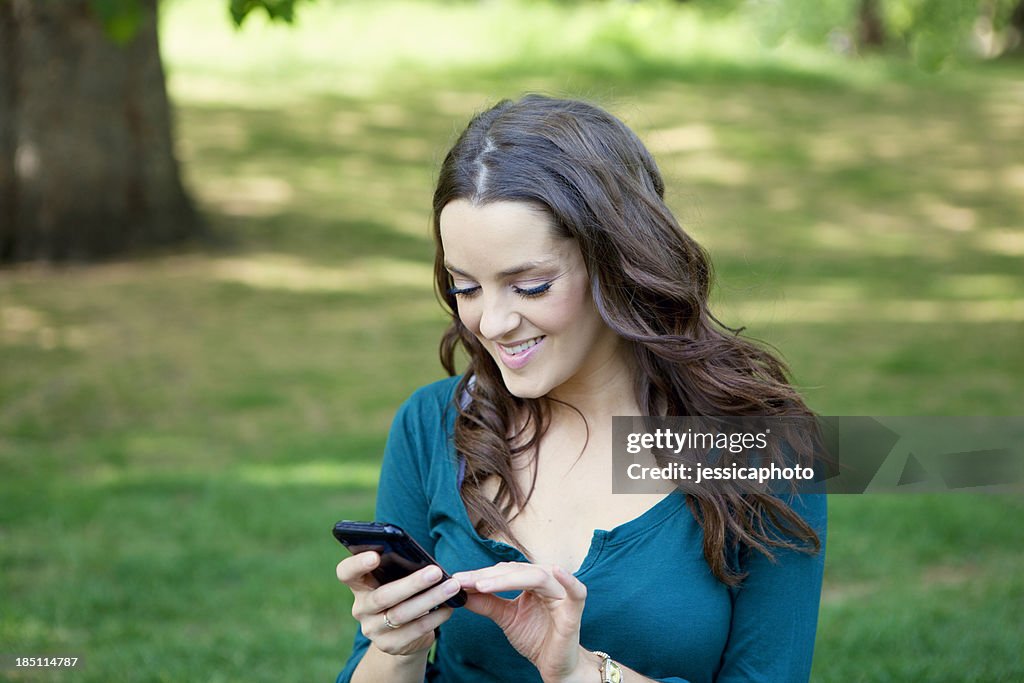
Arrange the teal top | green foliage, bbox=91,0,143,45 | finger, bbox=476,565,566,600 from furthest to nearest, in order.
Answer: green foliage, bbox=91,0,143,45 < the teal top < finger, bbox=476,565,566,600

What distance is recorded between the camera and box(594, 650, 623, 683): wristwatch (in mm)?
2139

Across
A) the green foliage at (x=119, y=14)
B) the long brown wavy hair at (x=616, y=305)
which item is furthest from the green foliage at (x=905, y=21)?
the long brown wavy hair at (x=616, y=305)

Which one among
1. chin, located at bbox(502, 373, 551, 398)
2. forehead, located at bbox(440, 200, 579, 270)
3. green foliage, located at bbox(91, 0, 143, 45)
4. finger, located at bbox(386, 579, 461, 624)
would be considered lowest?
finger, located at bbox(386, 579, 461, 624)

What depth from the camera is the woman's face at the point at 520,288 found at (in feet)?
7.47

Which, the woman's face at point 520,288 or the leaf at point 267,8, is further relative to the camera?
the leaf at point 267,8

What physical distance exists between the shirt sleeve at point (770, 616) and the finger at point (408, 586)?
2.11 feet

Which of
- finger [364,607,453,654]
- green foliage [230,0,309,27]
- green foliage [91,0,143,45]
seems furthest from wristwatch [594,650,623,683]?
green foliage [91,0,143,45]

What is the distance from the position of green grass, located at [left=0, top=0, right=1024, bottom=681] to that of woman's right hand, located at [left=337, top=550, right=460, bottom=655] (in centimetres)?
114

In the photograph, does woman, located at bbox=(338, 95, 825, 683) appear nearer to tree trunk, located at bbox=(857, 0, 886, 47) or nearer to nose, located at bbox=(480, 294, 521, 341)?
nose, located at bbox=(480, 294, 521, 341)

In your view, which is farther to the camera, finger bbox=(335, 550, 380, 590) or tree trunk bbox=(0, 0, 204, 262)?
tree trunk bbox=(0, 0, 204, 262)

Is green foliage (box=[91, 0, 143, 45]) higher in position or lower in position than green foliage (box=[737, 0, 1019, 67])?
higher

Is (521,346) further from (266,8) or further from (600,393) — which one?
(266,8)

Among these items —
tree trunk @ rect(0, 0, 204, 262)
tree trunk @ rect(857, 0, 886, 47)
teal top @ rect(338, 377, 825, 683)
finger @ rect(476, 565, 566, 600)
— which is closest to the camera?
finger @ rect(476, 565, 566, 600)

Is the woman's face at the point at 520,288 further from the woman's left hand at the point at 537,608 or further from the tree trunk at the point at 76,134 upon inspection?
the tree trunk at the point at 76,134
